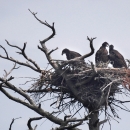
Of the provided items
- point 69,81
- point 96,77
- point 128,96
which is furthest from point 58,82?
point 128,96

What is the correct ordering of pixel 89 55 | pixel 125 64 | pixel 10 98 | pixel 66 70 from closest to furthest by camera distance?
pixel 10 98
pixel 89 55
pixel 66 70
pixel 125 64

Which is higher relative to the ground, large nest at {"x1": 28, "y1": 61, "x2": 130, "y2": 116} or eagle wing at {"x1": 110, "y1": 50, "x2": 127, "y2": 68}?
eagle wing at {"x1": 110, "y1": 50, "x2": 127, "y2": 68}

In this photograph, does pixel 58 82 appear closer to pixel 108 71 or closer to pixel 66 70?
pixel 66 70

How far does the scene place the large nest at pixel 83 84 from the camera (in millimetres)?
10562

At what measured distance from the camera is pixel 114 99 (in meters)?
11.0

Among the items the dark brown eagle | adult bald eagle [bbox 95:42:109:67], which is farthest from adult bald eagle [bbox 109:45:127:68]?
the dark brown eagle

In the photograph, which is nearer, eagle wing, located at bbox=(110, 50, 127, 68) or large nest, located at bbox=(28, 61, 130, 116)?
large nest, located at bbox=(28, 61, 130, 116)

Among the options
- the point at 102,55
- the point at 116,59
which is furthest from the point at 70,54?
the point at 116,59

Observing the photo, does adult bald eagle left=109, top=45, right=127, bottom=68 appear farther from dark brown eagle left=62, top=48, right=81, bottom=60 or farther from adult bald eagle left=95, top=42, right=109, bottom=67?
dark brown eagle left=62, top=48, right=81, bottom=60

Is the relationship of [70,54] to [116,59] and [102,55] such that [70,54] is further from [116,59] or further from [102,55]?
[116,59]

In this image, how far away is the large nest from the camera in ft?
34.7

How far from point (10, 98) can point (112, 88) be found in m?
3.41

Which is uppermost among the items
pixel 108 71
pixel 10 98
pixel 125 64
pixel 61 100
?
pixel 125 64

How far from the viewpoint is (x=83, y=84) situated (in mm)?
10781
